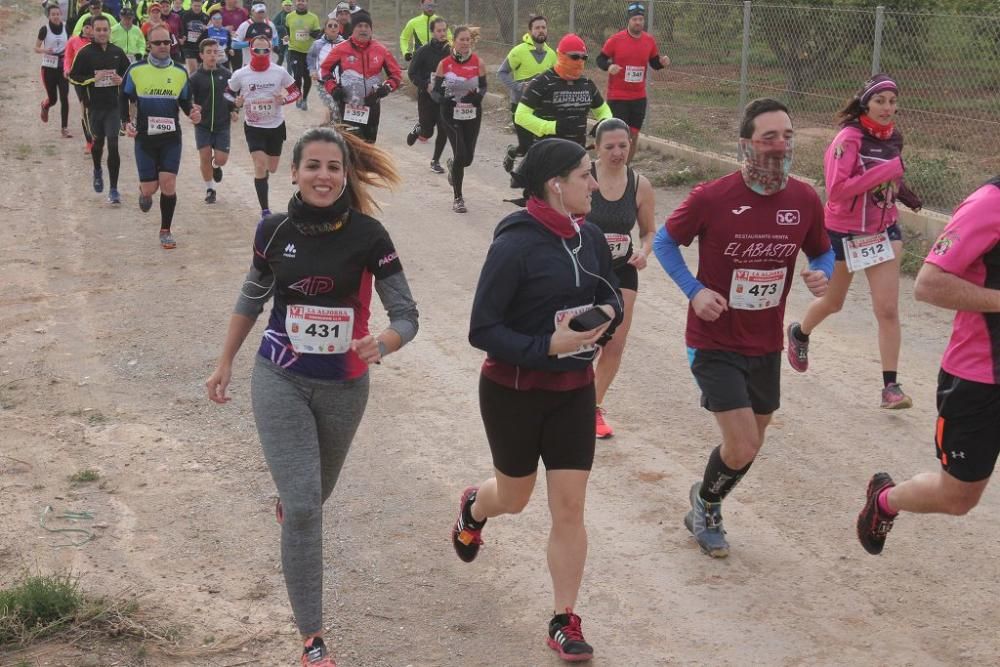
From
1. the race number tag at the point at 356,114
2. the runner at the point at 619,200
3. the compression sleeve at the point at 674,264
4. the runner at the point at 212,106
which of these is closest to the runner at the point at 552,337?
the compression sleeve at the point at 674,264

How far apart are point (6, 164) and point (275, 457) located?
46.4 ft

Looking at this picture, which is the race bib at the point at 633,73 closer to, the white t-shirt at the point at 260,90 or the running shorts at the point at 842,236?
the white t-shirt at the point at 260,90

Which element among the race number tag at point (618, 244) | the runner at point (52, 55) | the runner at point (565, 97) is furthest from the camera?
the runner at point (52, 55)

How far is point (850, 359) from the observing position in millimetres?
8953

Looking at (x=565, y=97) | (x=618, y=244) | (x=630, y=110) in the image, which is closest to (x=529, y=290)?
(x=618, y=244)

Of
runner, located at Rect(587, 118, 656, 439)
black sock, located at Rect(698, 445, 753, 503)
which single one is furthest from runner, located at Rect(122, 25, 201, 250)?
black sock, located at Rect(698, 445, 753, 503)

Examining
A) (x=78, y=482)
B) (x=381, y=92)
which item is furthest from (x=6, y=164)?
(x=78, y=482)

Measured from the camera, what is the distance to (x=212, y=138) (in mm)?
13680

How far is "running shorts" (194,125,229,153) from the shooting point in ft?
44.8

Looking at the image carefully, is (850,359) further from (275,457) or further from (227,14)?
(227,14)

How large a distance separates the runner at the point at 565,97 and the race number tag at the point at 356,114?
3.58 m

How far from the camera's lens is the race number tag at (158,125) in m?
12.4

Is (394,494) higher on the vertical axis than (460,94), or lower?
lower

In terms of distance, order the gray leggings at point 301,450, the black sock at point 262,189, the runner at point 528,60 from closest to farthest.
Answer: the gray leggings at point 301,450
the black sock at point 262,189
the runner at point 528,60
